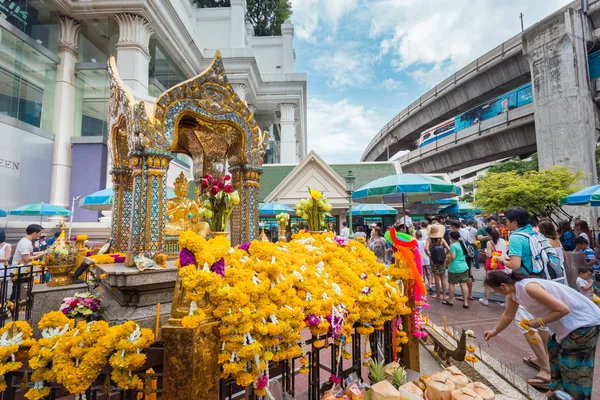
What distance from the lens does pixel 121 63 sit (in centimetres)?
1149

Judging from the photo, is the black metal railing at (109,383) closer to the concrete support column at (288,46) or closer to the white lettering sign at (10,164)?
the white lettering sign at (10,164)

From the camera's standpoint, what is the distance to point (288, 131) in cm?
2220

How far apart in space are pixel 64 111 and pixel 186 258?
14.2m

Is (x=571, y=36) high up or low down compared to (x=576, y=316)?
up

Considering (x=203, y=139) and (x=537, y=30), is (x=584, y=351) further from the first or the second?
(x=537, y=30)

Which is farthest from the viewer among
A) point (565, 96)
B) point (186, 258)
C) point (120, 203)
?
point (565, 96)

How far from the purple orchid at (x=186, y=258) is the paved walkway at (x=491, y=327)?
4.25 m

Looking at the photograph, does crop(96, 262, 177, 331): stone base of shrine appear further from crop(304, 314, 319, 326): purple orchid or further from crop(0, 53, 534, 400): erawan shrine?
crop(304, 314, 319, 326): purple orchid

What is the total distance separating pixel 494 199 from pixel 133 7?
19193mm

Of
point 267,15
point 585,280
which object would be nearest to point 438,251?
point 585,280

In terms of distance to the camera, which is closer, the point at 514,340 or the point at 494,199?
the point at 514,340

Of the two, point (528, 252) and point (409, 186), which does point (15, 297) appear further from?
point (528, 252)

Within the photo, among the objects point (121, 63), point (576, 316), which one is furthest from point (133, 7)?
point (576, 316)

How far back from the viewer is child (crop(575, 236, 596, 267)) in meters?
6.37
